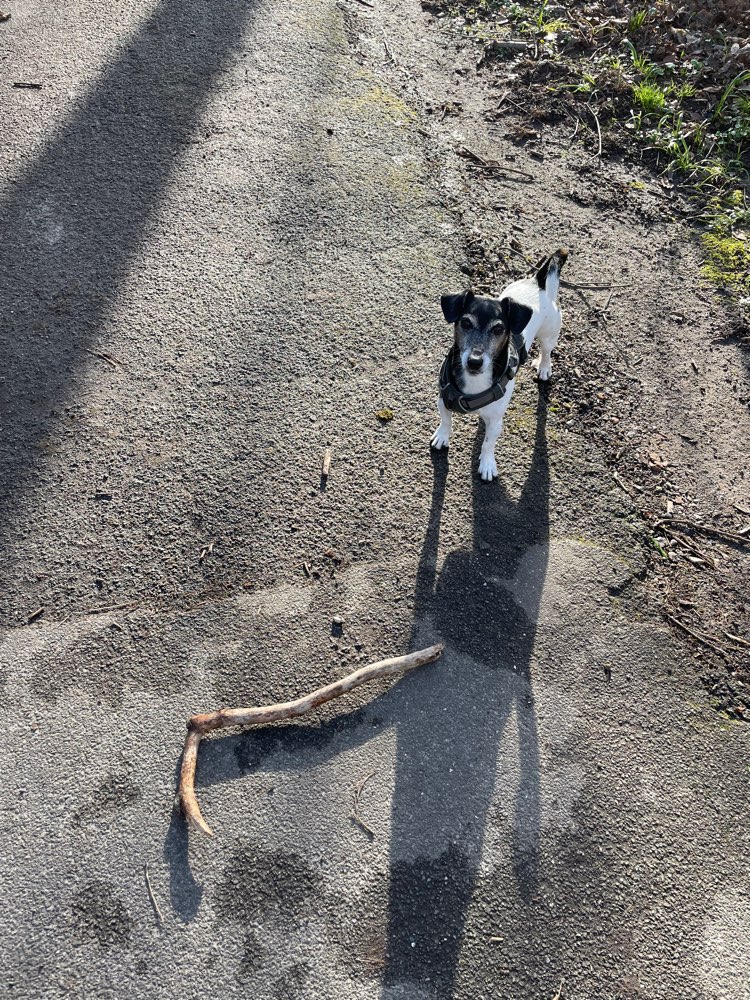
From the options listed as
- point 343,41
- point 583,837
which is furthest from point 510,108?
point 583,837

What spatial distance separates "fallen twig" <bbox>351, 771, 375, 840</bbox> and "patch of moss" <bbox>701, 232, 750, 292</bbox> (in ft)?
12.7

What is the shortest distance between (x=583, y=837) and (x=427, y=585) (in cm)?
124

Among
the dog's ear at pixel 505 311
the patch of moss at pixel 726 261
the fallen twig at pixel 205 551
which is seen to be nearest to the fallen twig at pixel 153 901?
the fallen twig at pixel 205 551

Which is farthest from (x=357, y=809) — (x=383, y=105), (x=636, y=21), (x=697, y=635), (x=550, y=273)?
(x=636, y=21)

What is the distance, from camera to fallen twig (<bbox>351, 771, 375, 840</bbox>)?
9.46ft

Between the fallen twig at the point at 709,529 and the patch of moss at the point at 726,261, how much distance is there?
1921 mm

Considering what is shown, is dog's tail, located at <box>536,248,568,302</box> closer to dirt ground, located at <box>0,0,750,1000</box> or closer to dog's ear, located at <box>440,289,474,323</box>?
dirt ground, located at <box>0,0,750,1000</box>

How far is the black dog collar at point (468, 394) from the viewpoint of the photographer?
3432mm

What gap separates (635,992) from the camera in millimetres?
2641

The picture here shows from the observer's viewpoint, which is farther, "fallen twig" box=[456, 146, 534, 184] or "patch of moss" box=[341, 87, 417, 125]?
"patch of moss" box=[341, 87, 417, 125]

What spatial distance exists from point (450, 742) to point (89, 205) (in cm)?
422

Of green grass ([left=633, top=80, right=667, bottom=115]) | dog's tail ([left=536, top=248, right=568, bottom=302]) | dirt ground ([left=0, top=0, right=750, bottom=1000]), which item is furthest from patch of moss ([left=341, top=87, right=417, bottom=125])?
dog's tail ([left=536, top=248, right=568, bottom=302])

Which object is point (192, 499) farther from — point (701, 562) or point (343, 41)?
point (343, 41)

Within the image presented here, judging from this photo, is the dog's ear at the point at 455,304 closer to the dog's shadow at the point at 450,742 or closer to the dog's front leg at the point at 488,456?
the dog's front leg at the point at 488,456
